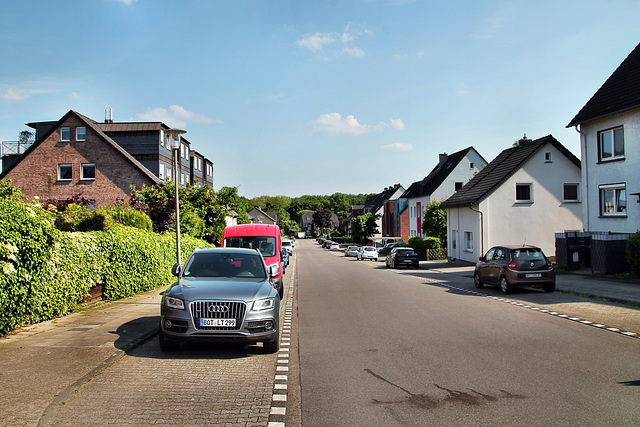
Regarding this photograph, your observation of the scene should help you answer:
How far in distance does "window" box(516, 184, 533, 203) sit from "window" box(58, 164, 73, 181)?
3190 centimetres

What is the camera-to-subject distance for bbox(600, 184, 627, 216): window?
22828 millimetres

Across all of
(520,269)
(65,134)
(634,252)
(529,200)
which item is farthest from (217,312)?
(65,134)

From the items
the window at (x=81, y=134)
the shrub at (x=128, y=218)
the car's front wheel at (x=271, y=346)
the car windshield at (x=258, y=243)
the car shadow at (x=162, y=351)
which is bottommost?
the car shadow at (x=162, y=351)

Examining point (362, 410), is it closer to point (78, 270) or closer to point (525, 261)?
point (78, 270)

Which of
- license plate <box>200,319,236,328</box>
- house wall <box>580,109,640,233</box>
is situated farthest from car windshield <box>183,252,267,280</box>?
house wall <box>580,109,640,233</box>

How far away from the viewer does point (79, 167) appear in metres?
36.9

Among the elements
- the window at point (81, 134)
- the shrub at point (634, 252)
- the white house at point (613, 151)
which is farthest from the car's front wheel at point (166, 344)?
the window at point (81, 134)

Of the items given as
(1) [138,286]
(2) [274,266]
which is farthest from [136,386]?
(1) [138,286]

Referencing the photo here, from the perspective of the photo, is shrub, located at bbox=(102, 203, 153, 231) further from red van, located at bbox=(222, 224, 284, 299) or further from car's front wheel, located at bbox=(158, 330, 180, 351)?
car's front wheel, located at bbox=(158, 330, 180, 351)

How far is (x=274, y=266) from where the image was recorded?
9367mm

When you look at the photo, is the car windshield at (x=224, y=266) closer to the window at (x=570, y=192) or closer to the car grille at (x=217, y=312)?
the car grille at (x=217, y=312)

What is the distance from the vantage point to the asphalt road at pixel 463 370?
16.2 feet

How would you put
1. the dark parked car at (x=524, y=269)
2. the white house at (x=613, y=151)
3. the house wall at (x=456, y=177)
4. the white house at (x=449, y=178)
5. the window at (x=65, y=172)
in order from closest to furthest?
the dark parked car at (x=524, y=269), the white house at (x=613, y=151), the window at (x=65, y=172), the house wall at (x=456, y=177), the white house at (x=449, y=178)

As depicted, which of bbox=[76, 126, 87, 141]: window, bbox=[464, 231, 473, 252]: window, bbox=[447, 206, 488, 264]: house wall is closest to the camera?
bbox=[447, 206, 488, 264]: house wall
